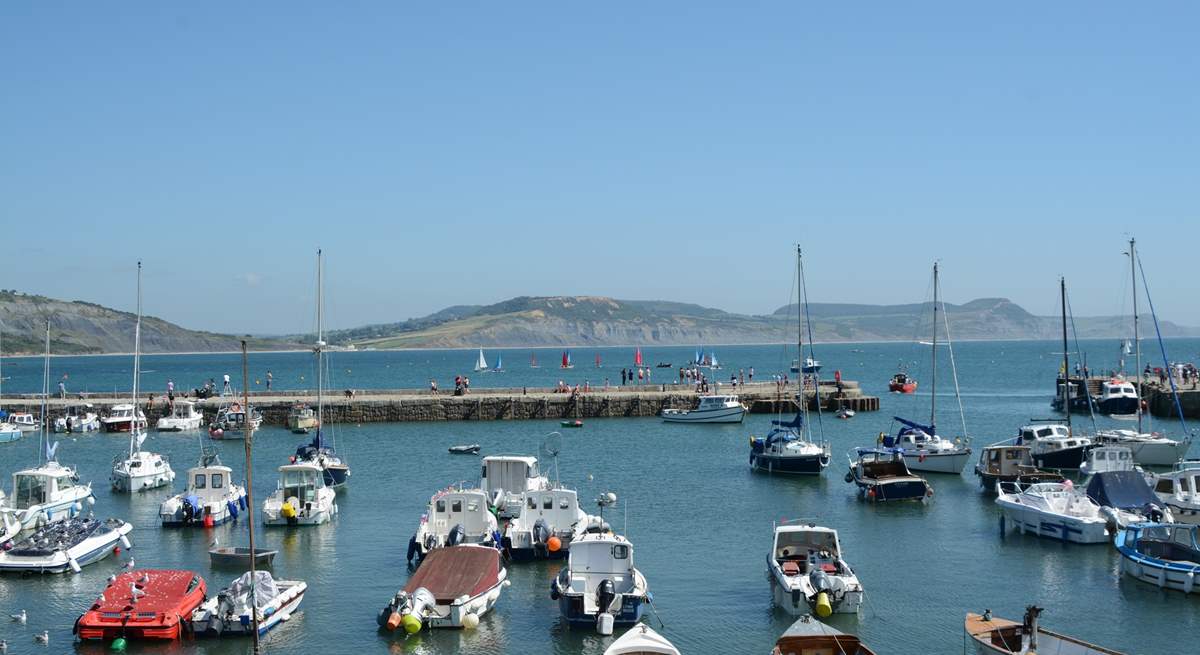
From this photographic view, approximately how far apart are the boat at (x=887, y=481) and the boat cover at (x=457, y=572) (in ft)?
69.2

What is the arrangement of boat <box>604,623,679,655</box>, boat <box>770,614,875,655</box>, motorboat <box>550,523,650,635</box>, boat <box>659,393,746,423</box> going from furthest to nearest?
boat <box>659,393,746,423</box> → motorboat <box>550,523,650,635</box> → boat <box>770,614,875,655</box> → boat <box>604,623,679,655</box>

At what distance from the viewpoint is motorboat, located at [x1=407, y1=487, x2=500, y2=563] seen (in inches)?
1390

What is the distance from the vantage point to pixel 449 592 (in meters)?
28.8

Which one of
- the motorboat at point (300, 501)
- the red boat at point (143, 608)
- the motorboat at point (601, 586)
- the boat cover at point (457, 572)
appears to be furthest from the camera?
the motorboat at point (300, 501)

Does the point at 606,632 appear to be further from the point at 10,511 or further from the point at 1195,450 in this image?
the point at 1195,450

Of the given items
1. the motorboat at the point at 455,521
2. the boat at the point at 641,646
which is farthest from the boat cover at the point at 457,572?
the boat at the point at 641,646

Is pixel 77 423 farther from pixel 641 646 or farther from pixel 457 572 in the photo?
pixel 641 646

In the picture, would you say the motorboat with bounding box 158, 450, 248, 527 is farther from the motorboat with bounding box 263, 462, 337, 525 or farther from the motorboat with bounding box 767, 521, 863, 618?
the motorboat with bounding box 767, 521, 863, 618

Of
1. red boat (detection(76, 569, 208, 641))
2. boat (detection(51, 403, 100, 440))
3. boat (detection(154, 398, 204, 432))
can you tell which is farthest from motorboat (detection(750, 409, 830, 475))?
boat (detection(51, 403, 100, 440))

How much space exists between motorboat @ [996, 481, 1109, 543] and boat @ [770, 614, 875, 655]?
17028 mm

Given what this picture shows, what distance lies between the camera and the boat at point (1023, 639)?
78.0 ft

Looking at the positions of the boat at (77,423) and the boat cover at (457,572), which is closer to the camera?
the boat cover at (457,572)

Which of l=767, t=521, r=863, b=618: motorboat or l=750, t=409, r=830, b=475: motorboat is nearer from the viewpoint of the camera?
l=767, t=521, r=863, b=618: motorboat

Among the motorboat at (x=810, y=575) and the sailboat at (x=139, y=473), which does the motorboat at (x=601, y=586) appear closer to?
the motorboat at (x=810, y=575)
